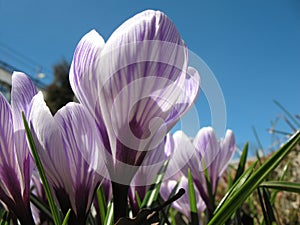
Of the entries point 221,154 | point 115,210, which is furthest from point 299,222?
point 115,210

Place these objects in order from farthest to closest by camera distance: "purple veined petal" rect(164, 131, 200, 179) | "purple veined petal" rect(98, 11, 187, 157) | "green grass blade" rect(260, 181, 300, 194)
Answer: "purple veined petal" rect(164, 131, 200, 179), "green grass blade" rect(260, 181, 300, 194), "purple veined petal" rect(98, 11, 187, 157)

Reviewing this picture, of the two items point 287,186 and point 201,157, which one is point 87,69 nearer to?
point 287,186

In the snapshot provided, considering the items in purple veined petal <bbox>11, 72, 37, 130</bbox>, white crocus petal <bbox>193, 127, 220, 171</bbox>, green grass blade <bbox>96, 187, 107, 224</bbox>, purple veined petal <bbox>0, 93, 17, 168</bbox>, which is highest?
white crocus petal <bbox>193, 127, 220, 171</bbox>

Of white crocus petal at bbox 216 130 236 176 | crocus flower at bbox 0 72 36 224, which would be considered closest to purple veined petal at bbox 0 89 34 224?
crocus flower at bbox 0 72 36 224

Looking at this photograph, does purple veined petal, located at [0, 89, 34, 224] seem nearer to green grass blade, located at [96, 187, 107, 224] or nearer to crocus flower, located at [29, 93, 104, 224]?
crocus flower, located at [29, 93, 104, 224]

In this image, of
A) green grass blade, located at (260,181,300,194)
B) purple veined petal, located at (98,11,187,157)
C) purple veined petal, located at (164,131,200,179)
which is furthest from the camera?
purple veined petal, located at (164,131,200,179)

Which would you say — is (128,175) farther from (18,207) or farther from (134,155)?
(18,207)

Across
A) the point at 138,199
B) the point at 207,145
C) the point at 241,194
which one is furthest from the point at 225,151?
the point at 241,194
